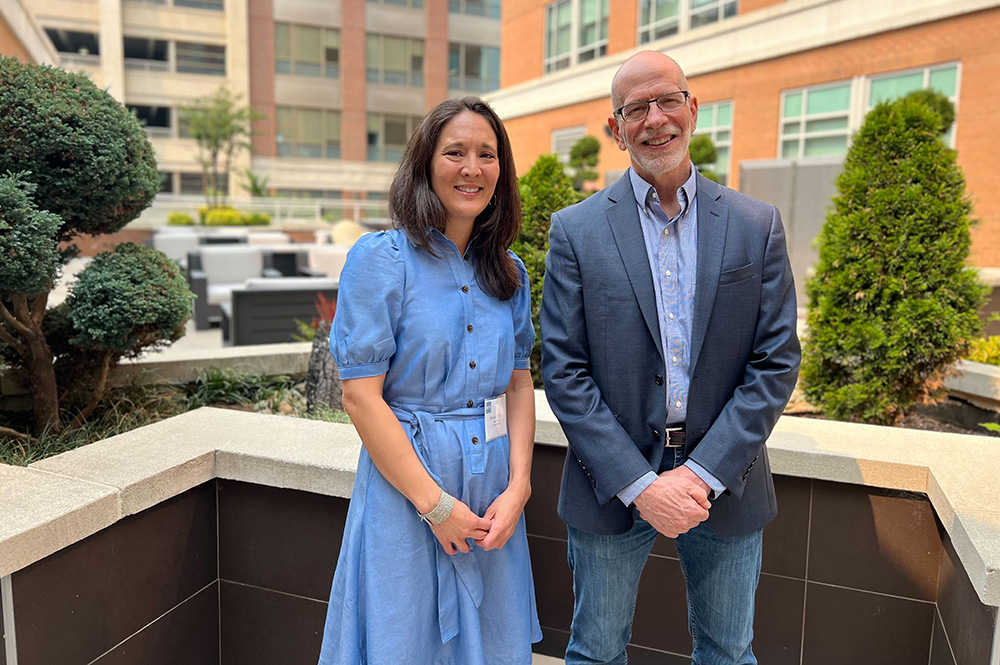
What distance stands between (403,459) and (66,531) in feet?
3.75

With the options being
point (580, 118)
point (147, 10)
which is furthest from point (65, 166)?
point (147, 10)

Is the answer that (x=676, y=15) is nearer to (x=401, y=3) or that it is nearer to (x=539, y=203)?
(x=539, y=203)

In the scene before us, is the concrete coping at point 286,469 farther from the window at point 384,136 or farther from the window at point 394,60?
the window at point 394,60

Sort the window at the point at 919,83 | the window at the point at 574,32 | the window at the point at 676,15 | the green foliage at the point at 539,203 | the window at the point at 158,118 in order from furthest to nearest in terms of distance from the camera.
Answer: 1. the window at the point at 158,118
2. the window at the point at 574,32
3. the window at the point at 676,15
4. the window at the point at 919,83
5. the green foliage at the point at 539,203

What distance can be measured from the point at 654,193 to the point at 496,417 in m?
0.80

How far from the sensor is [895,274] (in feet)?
14.0

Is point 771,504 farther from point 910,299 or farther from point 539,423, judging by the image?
point 910,299

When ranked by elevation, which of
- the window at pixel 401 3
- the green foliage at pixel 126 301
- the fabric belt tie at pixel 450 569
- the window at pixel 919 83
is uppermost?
the window at pixel 401 3

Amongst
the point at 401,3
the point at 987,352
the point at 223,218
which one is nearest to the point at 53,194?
the point at 987,352

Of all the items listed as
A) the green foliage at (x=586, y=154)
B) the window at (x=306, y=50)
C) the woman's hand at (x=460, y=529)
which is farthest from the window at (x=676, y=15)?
the window at (x=306, y=50)

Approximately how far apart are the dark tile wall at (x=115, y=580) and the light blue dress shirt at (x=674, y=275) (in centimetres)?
168

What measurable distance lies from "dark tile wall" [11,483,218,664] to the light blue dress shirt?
1677 mm

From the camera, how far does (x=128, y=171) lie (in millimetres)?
3322

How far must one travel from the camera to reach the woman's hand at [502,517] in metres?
2.02
